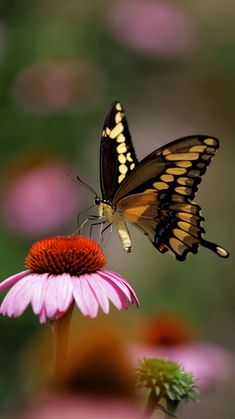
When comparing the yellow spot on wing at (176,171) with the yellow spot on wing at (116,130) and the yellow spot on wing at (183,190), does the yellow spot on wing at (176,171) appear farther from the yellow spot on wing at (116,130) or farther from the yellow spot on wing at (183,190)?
the yellow spot on wing at (116,130)

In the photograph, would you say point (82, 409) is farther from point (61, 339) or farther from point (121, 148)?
point (121, 148)

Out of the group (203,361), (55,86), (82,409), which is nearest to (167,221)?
(203,361)

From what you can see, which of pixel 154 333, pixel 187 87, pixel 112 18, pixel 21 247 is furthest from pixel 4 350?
pixel 187 87

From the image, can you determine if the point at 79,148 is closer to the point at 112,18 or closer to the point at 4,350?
the point at 112,18

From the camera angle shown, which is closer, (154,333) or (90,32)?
(154,333)

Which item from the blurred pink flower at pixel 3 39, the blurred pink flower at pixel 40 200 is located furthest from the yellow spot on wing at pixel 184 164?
the blurred pink flower at pixel 3 39

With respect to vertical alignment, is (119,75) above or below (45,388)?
above
